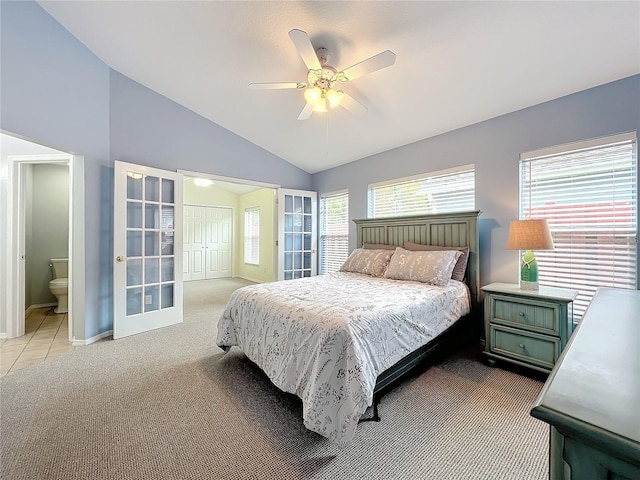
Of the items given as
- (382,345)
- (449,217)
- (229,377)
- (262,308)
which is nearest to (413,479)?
(382,345)

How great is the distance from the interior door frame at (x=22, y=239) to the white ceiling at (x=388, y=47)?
142cm

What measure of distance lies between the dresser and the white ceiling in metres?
2.27

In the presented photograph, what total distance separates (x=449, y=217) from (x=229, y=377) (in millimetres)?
2848

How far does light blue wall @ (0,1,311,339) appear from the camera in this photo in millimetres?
2312

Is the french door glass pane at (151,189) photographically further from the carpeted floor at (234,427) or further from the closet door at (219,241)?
the closet door at (219,241)

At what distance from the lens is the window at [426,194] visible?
10.6ft

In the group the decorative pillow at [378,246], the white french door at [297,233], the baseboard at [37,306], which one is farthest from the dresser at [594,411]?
the baseboard at [37,306]

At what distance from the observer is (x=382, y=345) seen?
172 cm

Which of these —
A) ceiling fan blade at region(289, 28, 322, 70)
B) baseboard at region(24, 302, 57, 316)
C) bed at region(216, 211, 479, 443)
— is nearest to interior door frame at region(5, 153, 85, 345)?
baseboard at region(24, 302, 57, 316)

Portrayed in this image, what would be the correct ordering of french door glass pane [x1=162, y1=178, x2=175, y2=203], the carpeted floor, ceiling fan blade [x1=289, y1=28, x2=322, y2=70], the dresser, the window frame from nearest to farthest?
the dresser
the carpeted floor
ceiling fan blade [x1=289, y1=28, x2=322, y2=70]
french door glass pane [x1=162, y1=178, x2=175, y2=203]
the window frame

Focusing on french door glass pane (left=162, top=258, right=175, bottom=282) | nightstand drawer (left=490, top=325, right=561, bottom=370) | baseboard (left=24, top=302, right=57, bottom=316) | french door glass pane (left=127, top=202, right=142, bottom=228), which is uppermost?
french door glass pane (left=127, top=202, right=142, bottom=228)

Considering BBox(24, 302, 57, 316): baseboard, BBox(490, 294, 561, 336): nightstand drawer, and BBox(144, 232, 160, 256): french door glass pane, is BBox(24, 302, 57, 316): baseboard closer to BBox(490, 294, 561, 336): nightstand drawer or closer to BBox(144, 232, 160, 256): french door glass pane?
BBox(144, 232, 160, 256): french door glass pane

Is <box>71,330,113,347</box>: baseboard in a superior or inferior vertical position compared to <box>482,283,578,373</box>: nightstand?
inferior

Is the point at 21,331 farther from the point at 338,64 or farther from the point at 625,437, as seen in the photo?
the point at 625,437
